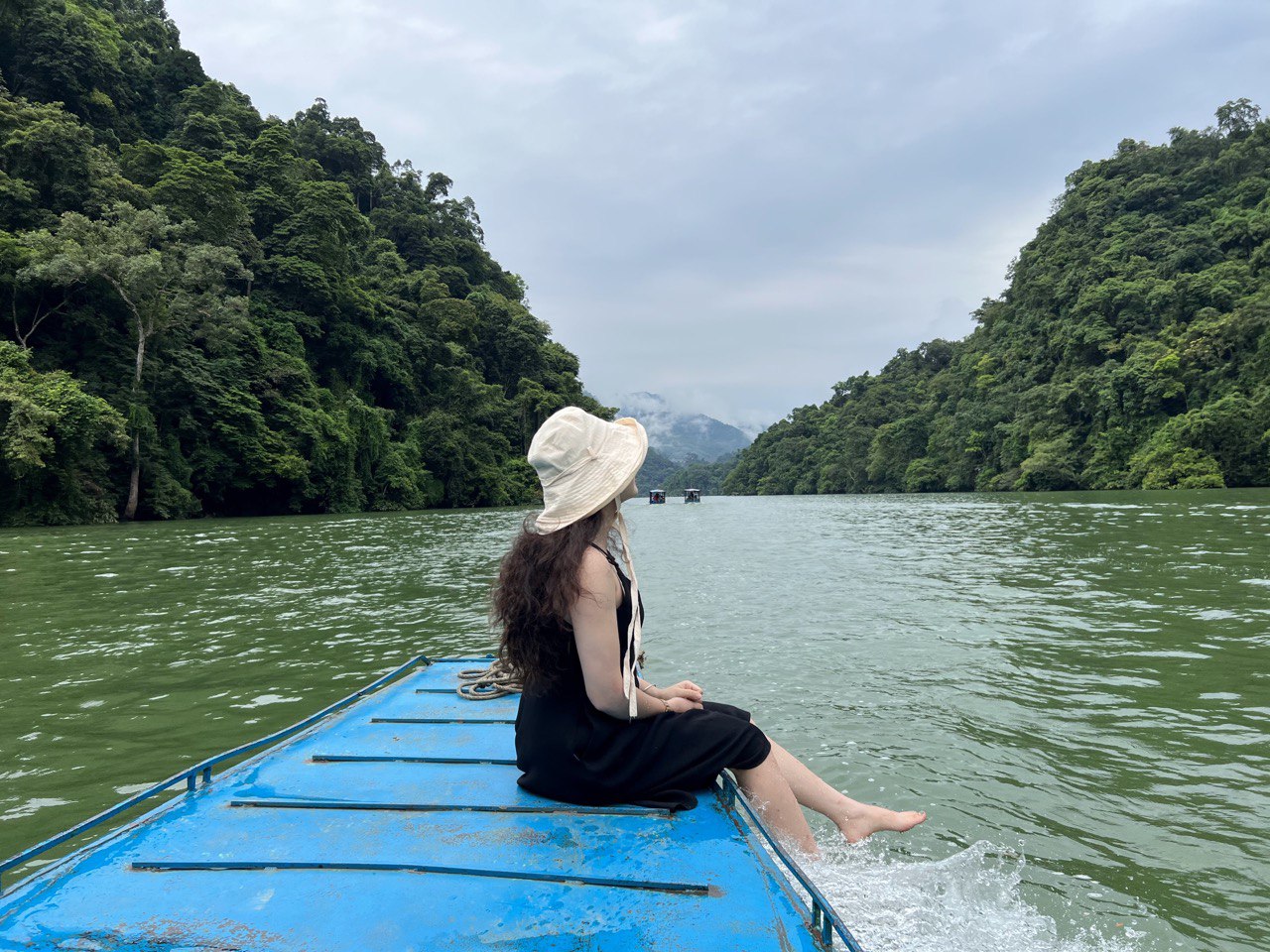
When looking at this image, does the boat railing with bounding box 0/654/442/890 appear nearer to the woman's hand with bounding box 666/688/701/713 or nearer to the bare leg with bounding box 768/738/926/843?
the woman's hand with bounding box 666/688/701/713

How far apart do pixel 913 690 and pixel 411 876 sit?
507cm

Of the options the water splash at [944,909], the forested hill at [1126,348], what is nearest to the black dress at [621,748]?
the water splash at [944,909]

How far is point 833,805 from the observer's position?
292cm

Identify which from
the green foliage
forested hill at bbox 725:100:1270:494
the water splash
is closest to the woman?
the water splash

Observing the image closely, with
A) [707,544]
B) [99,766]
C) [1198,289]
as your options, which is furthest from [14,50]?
[1198,289]

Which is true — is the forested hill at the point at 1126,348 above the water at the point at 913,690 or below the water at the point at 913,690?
above

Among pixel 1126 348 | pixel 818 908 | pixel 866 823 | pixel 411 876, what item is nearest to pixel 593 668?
pixel 411 876

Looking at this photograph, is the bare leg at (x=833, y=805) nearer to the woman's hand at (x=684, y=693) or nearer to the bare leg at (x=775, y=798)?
the bare leg at (x=775, y=798)

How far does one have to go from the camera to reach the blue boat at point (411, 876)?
1890 millimetres

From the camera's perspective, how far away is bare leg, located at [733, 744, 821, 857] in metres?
2.74

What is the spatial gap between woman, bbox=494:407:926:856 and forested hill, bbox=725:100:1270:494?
4800 cm

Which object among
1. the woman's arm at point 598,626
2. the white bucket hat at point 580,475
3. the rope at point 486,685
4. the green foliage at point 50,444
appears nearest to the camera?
Answer: the woman's arm at point 598,626

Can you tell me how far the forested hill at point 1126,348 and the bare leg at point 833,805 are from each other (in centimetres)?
4735

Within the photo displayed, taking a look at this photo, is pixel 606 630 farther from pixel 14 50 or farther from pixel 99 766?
pixel 14 50
